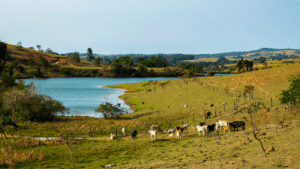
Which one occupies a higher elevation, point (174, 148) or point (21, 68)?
point (21, 68)

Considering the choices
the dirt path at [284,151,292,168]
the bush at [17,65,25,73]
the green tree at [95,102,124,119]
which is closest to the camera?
the dirt path at [284,151,292,168]

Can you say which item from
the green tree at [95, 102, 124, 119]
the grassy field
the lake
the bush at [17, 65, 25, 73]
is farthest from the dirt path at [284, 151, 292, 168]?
the bush at [17, 65, 25, 73]

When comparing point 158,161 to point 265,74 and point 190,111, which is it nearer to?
point 190,111

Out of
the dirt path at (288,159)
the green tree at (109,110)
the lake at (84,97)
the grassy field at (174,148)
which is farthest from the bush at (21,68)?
the dirt path at (288,159)

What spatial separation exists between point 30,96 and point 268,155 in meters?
46.4

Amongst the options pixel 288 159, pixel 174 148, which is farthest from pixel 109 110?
pixel 288 159

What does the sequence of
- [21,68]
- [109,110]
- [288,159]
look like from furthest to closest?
[21,68]
[109,110]
[288,159]

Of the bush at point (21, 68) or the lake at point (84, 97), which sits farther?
the bush at point (21, 68)

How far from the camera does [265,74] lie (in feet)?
253

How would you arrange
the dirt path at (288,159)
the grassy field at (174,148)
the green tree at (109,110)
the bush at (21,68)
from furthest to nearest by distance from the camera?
the bush at (21,68) → the green tree at (109,110) → the grassy field at (174,148) → the dirt path at (288,159)

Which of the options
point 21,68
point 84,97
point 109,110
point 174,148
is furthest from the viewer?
point 21,68

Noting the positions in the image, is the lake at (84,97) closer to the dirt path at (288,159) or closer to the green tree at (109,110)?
the green tree at (109,110)

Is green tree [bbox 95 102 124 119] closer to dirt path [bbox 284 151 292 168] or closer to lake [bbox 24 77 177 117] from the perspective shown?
lake [bbox 24 77 177 117]

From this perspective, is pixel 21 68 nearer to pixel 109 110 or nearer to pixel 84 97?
pixel 84 97
